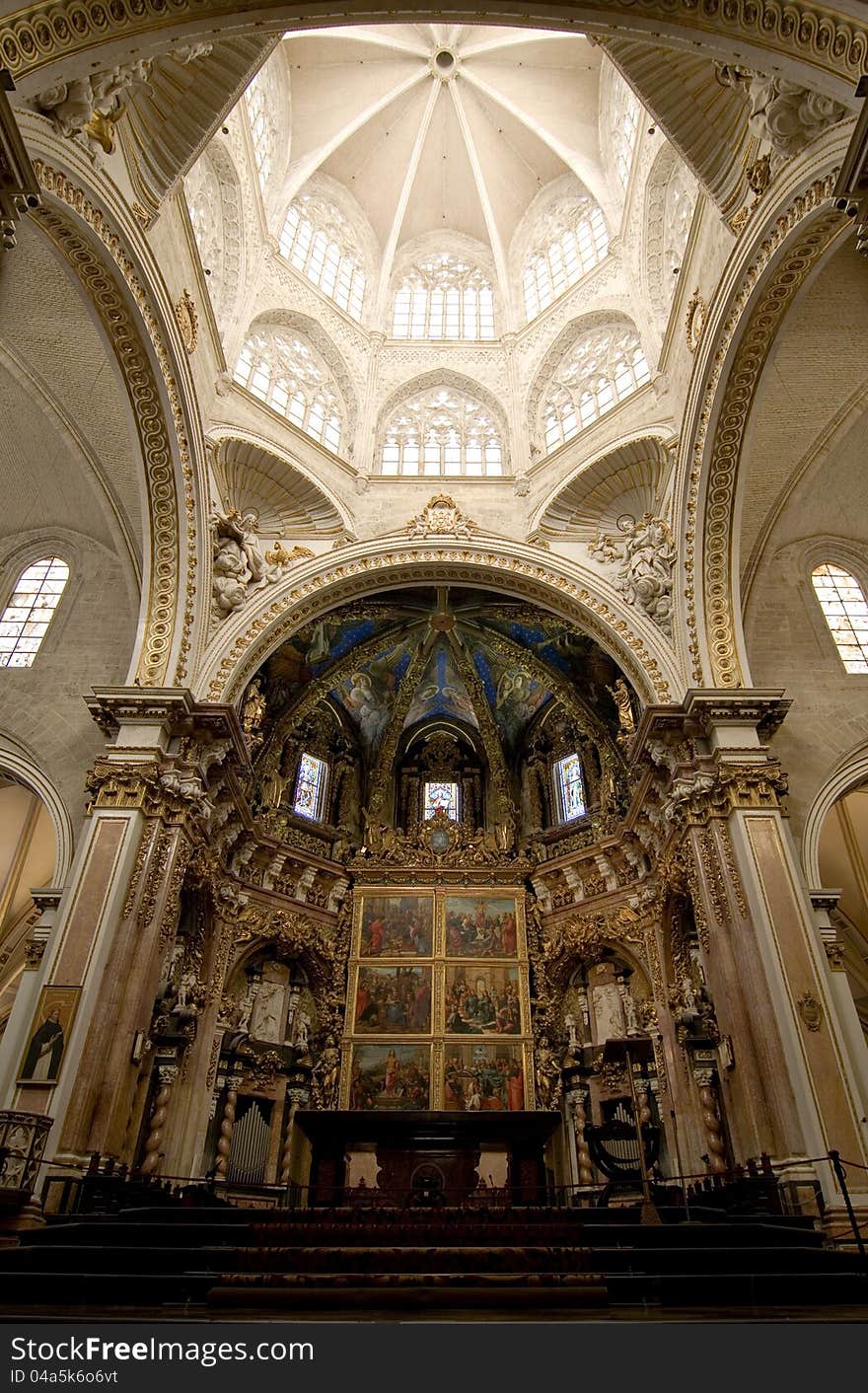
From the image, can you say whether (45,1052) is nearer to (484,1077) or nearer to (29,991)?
(29,991)

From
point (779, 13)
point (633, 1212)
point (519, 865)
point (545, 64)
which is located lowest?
point (633, 1212)

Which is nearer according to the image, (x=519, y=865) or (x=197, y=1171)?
(x=197, y=1171)

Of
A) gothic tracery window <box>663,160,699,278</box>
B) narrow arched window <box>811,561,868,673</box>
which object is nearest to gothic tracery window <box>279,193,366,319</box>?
gothic tracery window <box>663,160,699,278</box>

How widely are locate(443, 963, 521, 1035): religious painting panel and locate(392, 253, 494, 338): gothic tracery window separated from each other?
17.3m

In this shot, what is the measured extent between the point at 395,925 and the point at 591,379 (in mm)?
14401

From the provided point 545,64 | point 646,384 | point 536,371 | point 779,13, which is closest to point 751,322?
point 646,384

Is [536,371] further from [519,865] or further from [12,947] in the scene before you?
[12,947]

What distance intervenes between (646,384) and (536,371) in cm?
420

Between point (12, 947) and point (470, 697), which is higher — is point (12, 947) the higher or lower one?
the lower one

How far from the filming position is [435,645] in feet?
73.9

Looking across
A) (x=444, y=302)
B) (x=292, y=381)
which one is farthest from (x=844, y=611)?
(x=444, y=302)

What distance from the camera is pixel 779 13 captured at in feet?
24.8

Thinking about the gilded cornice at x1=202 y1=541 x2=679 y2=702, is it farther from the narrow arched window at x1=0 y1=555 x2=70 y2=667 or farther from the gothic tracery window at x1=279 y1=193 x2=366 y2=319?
the gothic tracery window at x1=279 y1=193 x2=366 y2=319

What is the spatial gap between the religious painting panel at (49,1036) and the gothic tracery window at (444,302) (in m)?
19.1
